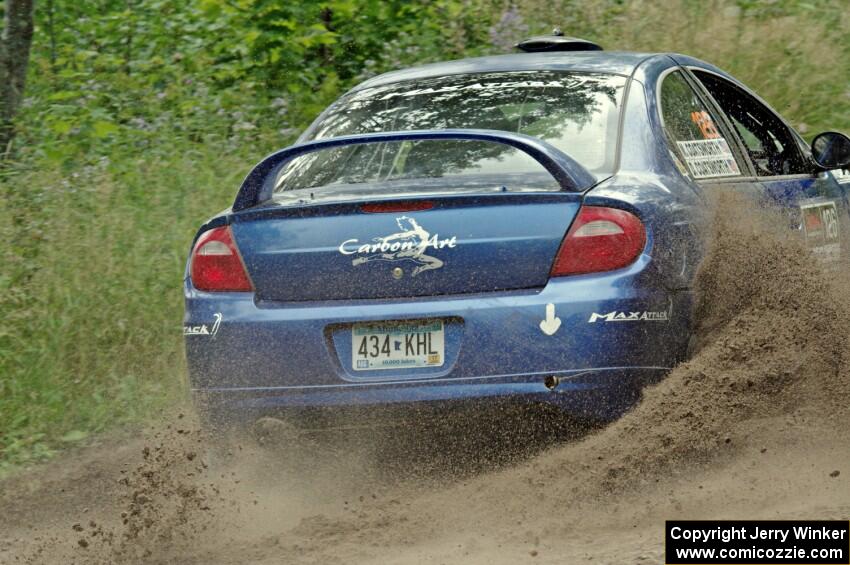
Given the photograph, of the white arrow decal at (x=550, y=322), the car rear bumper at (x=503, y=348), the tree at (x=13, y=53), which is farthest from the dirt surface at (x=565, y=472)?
the tree at (x=13, y=53)

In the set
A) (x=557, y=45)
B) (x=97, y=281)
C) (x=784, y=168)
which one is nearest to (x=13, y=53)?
(x=97, y=281)

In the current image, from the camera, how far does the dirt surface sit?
424 cm

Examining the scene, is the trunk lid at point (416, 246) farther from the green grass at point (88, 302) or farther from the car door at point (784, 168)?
the green grass at point (88, 302)

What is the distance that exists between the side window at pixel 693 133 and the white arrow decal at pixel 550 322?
994 millimetres

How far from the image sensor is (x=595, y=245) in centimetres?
441

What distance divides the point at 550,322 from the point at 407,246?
556 mm

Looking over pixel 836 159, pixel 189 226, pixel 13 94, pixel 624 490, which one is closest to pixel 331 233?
pixel 624 490

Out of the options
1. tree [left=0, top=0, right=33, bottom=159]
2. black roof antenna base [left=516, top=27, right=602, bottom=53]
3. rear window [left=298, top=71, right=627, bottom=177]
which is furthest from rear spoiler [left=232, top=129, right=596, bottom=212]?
tree [left=0, top=0, right=33, bottom=159]

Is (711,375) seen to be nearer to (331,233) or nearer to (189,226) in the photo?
(331,233)

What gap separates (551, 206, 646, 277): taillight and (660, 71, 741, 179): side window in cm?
72

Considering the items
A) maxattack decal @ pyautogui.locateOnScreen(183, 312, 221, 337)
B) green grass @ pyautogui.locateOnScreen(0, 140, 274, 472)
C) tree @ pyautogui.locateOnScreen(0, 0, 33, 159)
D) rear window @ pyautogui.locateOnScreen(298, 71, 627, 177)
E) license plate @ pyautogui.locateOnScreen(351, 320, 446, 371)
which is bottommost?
green grass @ pyautogui.locateOnScreen(0, 140, 274, 472)

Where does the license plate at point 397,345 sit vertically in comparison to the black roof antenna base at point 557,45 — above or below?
below

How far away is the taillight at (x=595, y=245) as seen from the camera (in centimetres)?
441

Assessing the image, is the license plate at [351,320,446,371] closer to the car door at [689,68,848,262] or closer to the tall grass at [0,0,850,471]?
the car door at [689,68,848,262]
